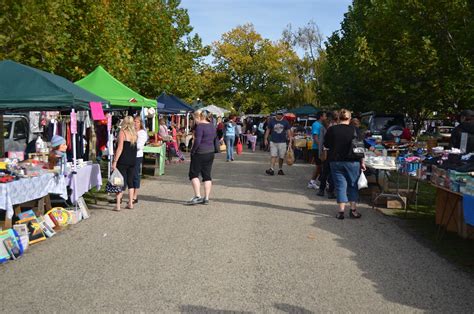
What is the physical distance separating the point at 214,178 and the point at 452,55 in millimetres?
10755

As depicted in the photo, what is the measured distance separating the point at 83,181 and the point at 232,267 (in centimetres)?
487

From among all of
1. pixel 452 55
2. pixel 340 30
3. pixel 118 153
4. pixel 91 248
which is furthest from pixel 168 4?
pixel 91 248

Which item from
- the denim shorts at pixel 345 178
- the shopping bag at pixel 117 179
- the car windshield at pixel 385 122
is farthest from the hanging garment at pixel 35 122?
the car windshield at pixel 385 122

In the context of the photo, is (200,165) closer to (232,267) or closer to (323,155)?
(323,155)

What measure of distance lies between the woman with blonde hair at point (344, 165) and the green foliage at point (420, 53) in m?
10.3

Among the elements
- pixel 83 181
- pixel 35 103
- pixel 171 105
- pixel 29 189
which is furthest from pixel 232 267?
pixel 171 105

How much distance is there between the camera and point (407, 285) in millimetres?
5855

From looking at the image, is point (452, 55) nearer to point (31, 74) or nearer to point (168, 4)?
point (31, 74)

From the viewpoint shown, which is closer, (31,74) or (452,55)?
(31,74)

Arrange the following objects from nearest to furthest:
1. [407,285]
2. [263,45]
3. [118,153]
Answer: [407,285] < [118,153] < [263,45]

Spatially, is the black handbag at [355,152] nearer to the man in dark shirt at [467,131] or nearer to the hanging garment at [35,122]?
the man in dark shirt at [467,131]

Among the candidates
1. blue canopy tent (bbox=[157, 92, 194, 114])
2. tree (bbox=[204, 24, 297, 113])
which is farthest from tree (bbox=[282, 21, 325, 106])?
blue canopy tent (bbox=[157, 92, 194, 114])

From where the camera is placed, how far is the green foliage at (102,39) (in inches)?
521

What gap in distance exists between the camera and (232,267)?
6.49 metres
